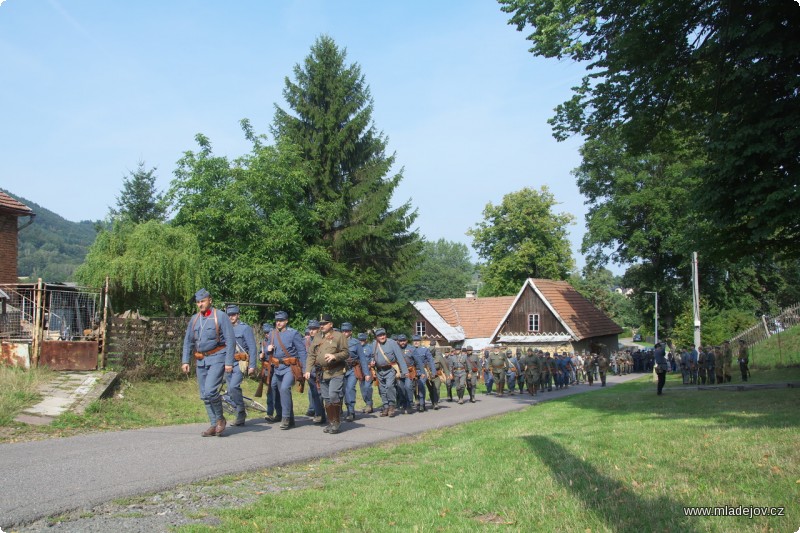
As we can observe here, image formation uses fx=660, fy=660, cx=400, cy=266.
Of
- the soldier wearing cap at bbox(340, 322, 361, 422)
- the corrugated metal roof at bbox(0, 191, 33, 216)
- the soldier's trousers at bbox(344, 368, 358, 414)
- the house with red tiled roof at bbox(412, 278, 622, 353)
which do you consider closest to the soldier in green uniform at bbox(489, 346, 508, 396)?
the soldier wearing cap at bbox(340, 322, 361, 422)

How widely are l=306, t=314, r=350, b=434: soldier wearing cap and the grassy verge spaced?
1.21 m

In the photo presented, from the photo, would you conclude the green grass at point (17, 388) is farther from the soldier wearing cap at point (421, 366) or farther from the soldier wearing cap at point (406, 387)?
the soldier wearing cap at point (421, 366)

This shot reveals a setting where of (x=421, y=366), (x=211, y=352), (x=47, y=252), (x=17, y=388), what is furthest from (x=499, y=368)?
(x=47, y=252)

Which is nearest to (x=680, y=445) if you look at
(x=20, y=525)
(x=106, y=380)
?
(x=20, y=525)

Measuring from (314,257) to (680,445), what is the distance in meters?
23.0

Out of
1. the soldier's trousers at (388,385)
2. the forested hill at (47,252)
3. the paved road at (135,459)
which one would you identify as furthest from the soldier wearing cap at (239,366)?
the forested hill at (47,252)

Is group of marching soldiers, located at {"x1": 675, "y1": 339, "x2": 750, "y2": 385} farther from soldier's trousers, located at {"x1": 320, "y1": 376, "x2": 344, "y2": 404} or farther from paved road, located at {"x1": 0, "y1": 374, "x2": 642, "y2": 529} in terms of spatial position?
soldier's trousers, located at {"x1": 320, "y1": 376, "x2": 344, "y2": 404}

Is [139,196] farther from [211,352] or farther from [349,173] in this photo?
[211,352]

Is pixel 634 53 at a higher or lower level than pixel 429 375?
higher

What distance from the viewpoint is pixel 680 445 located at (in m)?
8.33

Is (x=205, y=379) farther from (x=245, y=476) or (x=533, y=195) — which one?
(x=533, y=195)

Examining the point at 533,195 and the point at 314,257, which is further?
the point at 533,195

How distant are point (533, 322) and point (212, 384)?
41.0 m

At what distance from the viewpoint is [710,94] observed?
42.9ft
